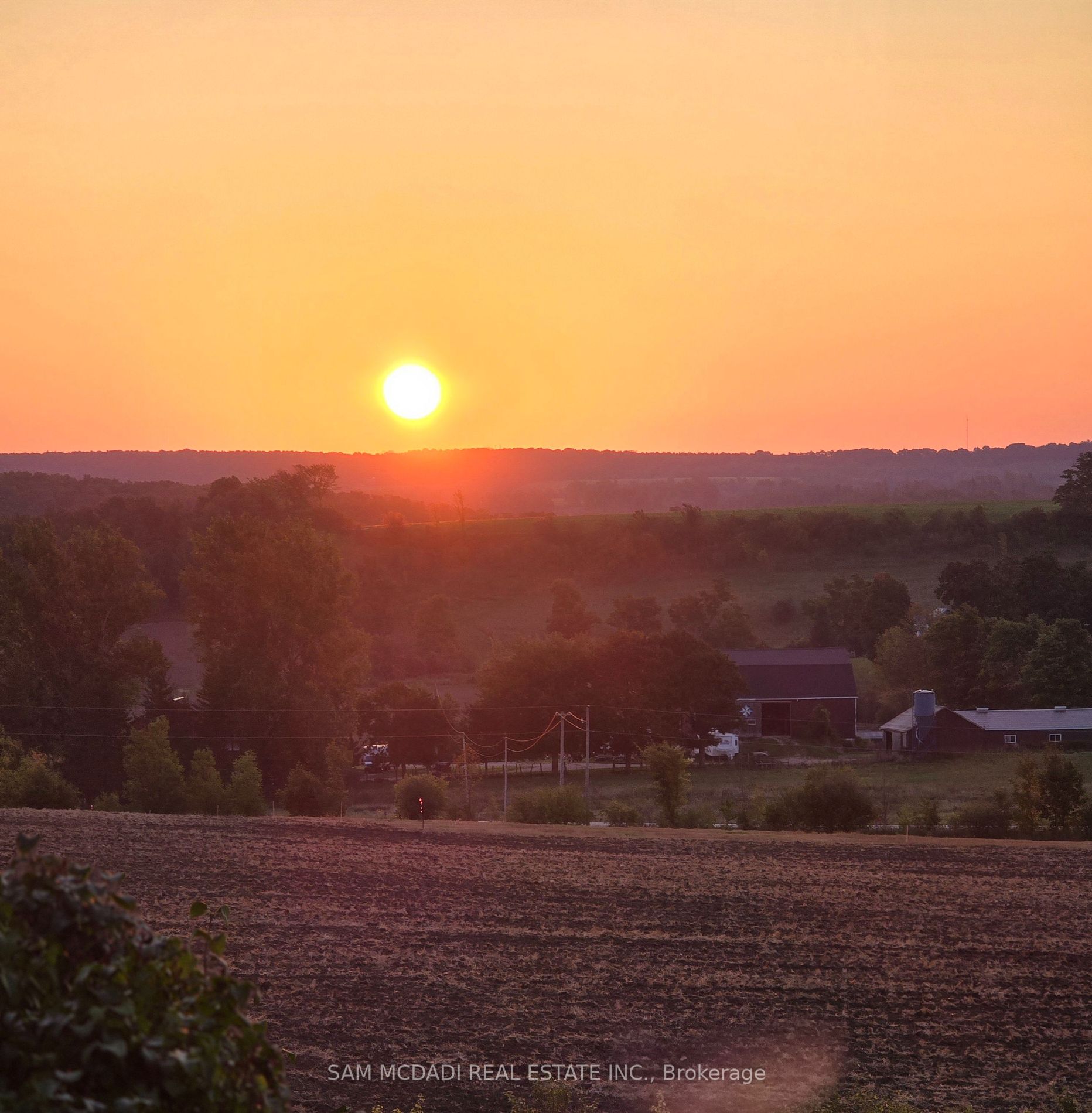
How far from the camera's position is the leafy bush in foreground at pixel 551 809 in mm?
37094

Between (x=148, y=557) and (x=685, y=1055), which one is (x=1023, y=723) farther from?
(x=148, y=557)

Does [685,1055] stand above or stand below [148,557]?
below

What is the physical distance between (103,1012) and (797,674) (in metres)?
68.4

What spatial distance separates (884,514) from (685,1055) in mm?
109723

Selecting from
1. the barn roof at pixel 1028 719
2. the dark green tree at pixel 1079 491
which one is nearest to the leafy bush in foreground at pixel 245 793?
the barn roof at pixel 1028 719

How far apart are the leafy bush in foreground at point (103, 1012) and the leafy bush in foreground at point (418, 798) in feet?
120

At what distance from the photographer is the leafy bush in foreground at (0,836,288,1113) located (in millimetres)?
3193

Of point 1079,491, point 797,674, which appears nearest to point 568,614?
point 797,674

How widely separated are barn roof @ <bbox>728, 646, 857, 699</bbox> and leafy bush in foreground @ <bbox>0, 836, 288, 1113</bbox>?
6558 centimetres

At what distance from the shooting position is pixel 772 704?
68.8m

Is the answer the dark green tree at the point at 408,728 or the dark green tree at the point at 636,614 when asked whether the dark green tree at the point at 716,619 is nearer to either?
the dark green tree at the point at 636,614

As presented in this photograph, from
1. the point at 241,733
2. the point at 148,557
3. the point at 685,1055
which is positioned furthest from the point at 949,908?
the point at 148,557

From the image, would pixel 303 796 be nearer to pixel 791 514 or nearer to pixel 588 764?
pixel 588 764

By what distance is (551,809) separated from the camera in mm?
37094
